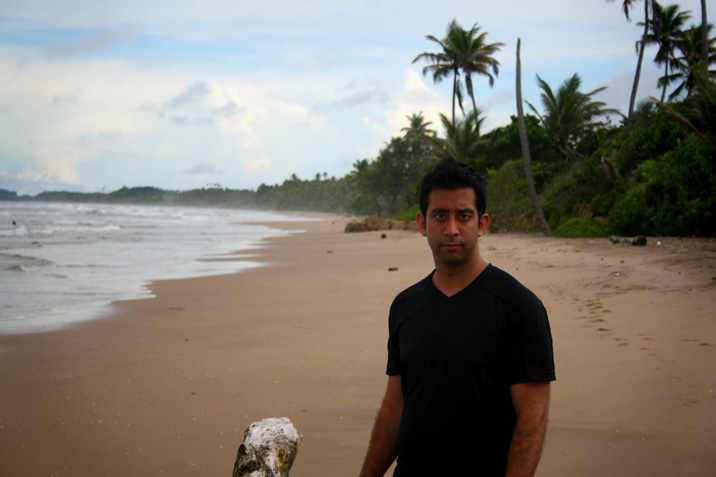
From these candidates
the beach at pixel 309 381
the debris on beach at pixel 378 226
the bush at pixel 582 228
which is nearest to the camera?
the beach at pixel 309 381

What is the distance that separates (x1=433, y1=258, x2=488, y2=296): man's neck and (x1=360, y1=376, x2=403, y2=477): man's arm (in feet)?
1.23

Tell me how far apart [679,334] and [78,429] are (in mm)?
4778

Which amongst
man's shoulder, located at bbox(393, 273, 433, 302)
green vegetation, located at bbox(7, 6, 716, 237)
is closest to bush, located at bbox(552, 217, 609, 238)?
green vegetation, located at bbox(7, 6, 716, 237)

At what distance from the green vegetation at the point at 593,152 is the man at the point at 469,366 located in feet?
45.1

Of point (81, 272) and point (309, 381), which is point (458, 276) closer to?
point (309, 381)

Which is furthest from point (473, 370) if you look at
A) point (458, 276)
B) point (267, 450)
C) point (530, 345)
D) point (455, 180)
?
point (267, 450)

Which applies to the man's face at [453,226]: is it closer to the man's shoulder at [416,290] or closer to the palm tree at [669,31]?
the man's shoulder at [416,290]

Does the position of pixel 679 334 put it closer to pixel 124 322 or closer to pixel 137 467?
pixel 137 467

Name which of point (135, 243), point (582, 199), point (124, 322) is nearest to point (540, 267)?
point (124, 322)

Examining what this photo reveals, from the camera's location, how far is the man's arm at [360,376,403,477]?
1.94m

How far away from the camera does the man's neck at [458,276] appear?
1.80 metres

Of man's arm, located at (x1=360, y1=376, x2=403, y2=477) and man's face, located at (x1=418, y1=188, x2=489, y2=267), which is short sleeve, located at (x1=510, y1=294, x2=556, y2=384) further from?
man's arm, located at (x1=360, y1=376, x2=403, y2=477)

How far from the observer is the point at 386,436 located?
197cm

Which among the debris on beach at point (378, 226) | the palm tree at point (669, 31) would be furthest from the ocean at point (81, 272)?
the palm tree at point (669, 31)
